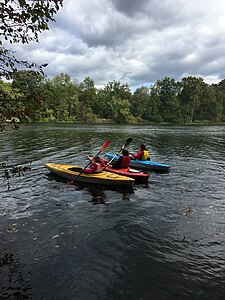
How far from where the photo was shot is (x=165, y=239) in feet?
24.5

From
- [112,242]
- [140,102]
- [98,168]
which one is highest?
[140,102]

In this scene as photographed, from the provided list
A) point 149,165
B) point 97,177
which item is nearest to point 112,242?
point 97,177

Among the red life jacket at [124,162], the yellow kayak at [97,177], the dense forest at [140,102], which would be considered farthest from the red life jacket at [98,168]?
the dense forest at [140,102]

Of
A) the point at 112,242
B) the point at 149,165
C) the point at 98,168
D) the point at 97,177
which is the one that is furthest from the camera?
the point at 149,165

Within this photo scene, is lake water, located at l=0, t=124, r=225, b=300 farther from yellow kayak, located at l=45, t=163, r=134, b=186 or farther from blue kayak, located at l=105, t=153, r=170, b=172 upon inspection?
blue kayak, located at l=105, t=153, r=170, b=172

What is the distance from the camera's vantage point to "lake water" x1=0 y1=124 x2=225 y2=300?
5.48 metres

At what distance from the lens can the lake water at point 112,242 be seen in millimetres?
5480

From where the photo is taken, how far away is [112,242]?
733 cm

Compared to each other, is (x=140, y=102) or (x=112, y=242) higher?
(x=140, y=102)

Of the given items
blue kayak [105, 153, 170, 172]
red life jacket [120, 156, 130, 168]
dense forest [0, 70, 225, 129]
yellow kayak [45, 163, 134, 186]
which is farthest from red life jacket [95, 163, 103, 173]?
dense forest [0, 70, 225, 129]

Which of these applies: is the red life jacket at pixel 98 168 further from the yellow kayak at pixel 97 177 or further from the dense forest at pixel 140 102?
the dense forest at pixel 140 102

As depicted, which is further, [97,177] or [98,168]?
[98,168]

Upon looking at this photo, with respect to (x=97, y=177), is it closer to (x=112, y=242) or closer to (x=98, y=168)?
(x=98, y=168)

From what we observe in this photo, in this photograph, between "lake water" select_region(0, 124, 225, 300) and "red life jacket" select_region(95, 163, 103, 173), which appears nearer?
"lake water" select_region(0, 124, 225, 300)
